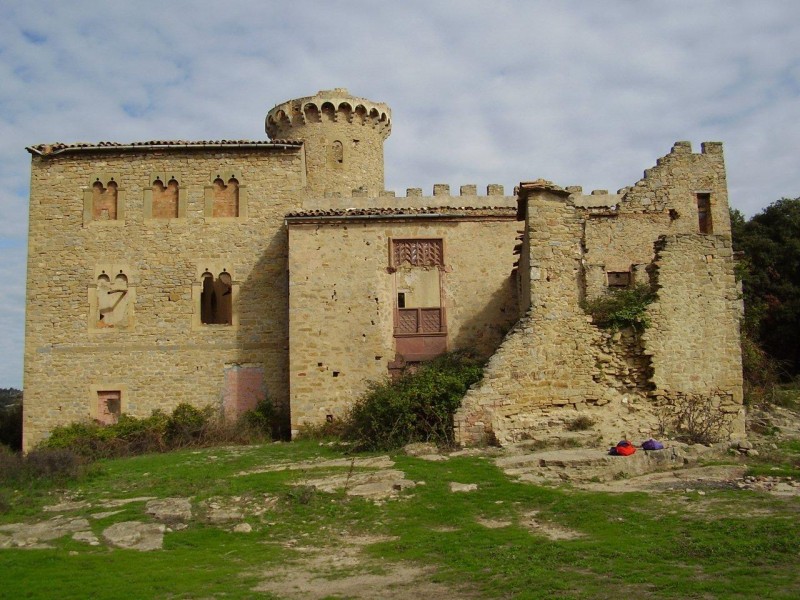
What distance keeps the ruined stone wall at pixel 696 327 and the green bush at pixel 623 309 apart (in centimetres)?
22

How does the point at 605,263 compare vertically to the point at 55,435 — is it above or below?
above

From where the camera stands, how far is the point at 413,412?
17.0 meters

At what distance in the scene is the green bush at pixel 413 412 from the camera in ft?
54.7

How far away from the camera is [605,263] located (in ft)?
82.3

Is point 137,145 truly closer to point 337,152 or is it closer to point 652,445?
point 337,152

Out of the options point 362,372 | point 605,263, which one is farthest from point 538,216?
point 605,263

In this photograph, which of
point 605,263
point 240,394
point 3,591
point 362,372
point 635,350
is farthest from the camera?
point 605,263

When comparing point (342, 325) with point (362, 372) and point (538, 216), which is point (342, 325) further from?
point (538, 216)

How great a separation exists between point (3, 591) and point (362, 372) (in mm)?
13387

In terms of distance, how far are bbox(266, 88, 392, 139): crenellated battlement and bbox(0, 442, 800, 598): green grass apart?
833 inches

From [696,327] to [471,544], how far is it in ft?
29.5

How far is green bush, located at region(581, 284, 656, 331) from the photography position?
16797 mm

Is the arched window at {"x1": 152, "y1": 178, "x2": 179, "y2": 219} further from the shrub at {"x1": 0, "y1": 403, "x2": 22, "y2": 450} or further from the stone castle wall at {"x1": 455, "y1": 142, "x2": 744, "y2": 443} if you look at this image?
the stone castle wall at {"x1": 455, "y1": 142, "x2": 744, "y2": 443}

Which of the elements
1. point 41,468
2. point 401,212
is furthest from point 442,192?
point 41,468
